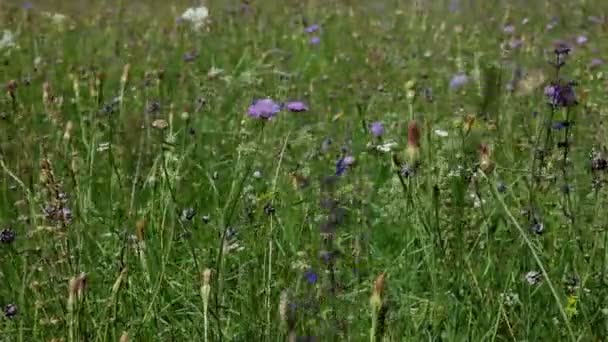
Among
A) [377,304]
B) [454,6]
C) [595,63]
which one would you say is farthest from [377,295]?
[454,6]

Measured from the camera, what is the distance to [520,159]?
2.36 metres

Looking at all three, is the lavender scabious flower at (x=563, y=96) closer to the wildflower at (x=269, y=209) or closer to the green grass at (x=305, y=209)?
the green grass at (x=305, y=209)

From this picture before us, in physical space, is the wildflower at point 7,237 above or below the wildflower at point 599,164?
below

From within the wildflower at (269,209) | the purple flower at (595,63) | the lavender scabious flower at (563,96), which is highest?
the lavender scabious flower at (563,96)

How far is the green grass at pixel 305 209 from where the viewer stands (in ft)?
4.75

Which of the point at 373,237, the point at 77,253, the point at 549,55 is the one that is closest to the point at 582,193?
the point at 373,237

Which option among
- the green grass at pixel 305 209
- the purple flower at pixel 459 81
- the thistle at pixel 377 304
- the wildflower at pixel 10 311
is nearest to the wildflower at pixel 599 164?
the green grass at pixel 305 209

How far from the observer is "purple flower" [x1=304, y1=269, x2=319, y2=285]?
1509 millimetres

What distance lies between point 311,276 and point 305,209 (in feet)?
1.35

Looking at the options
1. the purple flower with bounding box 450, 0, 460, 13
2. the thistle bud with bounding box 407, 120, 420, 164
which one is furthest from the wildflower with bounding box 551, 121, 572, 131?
the purple flower with bounding box 450, 0, 460, 13

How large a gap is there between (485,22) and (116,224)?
10.7 ft

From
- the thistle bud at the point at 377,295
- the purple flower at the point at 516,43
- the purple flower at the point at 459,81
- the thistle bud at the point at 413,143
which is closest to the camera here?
the thistle bud at the point at 377,295

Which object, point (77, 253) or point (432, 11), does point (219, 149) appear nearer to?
point (77, 253)

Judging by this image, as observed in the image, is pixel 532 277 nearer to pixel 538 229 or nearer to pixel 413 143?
pixel 538 229
